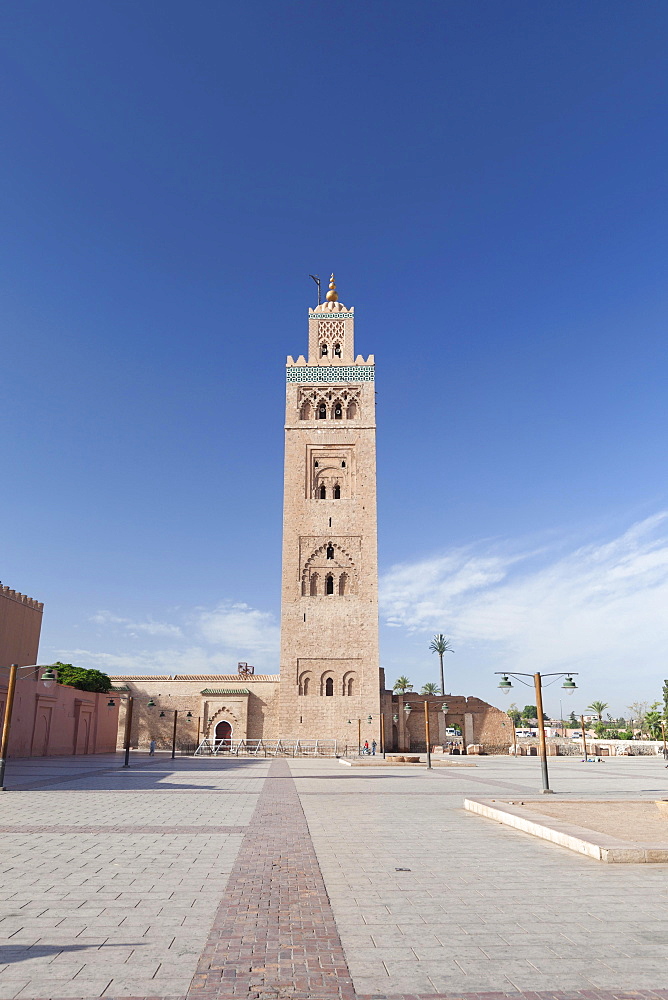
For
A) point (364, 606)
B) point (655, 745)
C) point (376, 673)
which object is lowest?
point (655, 745)

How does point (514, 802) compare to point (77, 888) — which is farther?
point (514, 802)

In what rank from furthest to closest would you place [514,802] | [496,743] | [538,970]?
[496,743] → [514,802] → [538,970]

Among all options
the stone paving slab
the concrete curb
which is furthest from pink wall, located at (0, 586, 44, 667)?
the concrete curb

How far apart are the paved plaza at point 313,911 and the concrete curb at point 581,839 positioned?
16 centimetres

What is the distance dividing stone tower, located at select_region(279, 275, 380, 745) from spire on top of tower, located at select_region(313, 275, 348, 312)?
342 cm

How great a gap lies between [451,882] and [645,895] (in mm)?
1621

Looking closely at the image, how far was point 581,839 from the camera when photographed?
7895mm

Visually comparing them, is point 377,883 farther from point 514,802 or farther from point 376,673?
point 376,673

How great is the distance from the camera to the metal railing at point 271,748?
37188mm

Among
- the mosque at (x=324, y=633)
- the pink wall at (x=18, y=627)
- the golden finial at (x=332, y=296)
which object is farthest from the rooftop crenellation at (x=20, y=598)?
the golden finial at (x=332, y=296)

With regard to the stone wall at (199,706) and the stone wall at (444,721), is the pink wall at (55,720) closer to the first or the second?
the stone wall at (199,706)

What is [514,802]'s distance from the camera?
12680mm

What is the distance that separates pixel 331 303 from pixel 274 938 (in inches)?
1955

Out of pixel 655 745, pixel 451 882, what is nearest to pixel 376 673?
pixel 655 745
